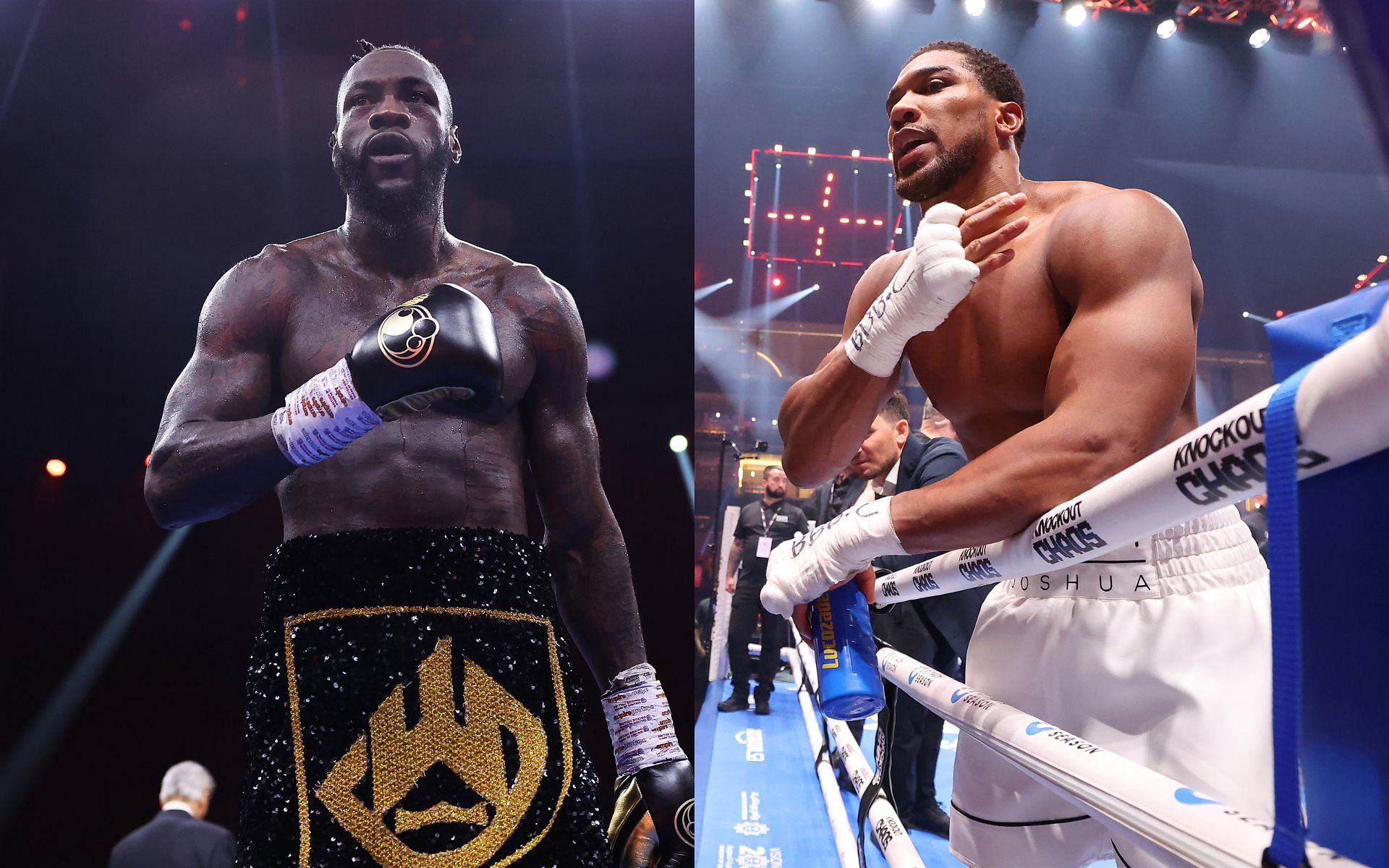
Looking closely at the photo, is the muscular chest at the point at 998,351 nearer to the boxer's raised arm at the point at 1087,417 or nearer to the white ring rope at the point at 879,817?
the boxer's raised arm at the point at 1087,417

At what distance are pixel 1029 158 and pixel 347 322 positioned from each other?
10068 millimetres

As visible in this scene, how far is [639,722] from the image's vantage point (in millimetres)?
1820

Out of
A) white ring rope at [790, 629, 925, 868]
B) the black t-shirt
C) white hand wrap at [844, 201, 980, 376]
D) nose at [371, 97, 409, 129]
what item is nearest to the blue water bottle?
white ring rope at [790, 629, 925, 868]

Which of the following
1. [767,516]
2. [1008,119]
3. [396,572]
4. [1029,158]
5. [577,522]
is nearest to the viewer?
[396,572]

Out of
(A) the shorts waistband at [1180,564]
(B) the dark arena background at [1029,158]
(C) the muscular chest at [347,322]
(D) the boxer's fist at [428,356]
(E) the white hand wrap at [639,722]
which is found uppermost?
(B) the dark arena background at [1029,158]

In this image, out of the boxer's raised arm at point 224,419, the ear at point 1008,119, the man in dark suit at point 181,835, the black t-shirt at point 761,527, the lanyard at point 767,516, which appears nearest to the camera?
the boxer's raised arm at point 224,419

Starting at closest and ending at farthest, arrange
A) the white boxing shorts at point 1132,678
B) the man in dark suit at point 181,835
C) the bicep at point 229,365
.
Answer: the white boxing shorts at point 1132,678 < the bicep at point 229,365 < the man in dark suit at point 181,835

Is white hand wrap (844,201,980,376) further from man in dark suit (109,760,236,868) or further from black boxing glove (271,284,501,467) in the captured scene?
man in dark suit (109,760,236,868)

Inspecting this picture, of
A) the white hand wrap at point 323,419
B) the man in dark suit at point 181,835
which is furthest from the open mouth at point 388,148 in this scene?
the man in dark suit at point 181,835

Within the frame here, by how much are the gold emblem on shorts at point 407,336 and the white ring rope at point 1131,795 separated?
1059 mm

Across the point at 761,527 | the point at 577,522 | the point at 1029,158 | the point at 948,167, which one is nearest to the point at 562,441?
the point at 577,522

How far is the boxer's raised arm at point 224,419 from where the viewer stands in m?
1.60

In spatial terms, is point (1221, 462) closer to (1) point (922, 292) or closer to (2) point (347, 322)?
(1) point (922, 292)

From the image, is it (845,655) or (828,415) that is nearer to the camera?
(845,655)
